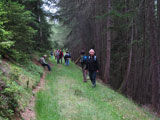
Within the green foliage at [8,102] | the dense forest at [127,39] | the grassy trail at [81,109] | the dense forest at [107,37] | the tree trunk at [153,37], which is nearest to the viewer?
the green foliage at [8,102]

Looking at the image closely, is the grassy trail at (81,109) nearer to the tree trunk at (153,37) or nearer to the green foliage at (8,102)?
the green foliage at (8,102)

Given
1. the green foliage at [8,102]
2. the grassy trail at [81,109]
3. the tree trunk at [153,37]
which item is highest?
the tree trunk at [153,37]

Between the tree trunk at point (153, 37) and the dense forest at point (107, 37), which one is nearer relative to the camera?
the tree trunk at point (153, 37)

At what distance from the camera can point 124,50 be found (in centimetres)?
1553

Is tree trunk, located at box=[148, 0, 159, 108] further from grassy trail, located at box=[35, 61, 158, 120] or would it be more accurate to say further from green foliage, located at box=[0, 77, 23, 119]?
green foliage, located at box=[0, 77, 23, 119]

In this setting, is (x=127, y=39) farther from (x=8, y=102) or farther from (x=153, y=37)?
(x=8, y=102)

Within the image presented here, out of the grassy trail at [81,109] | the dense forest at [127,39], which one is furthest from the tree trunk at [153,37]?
the grassy trail at [81,109]

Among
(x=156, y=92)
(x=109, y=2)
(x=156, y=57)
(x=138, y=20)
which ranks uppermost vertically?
(x=109, y=2)

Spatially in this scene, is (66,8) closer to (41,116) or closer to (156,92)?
(156,92)

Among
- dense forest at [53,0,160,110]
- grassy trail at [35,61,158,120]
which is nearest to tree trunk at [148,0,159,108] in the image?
dense forest at [53,0,160,110]

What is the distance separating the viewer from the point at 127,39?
46.8ft

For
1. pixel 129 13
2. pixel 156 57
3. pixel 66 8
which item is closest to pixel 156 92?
pixel 156 57

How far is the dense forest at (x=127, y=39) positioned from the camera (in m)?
7.80

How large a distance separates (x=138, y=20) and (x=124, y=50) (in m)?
4.69
